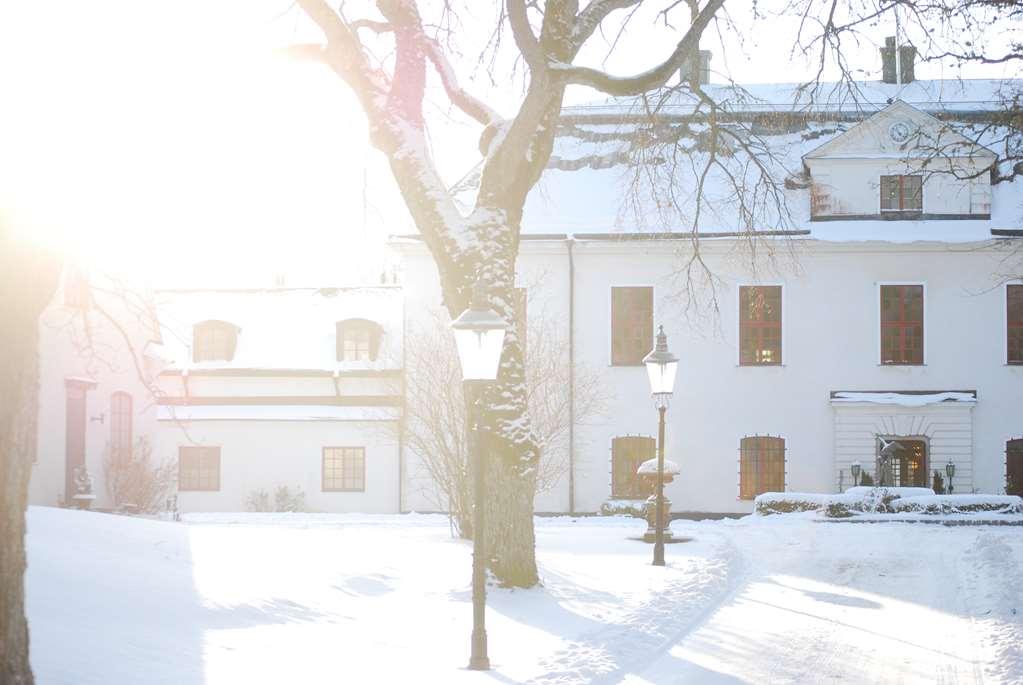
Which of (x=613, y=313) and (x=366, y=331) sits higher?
(x=613, y=313)

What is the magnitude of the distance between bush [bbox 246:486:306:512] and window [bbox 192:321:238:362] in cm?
457

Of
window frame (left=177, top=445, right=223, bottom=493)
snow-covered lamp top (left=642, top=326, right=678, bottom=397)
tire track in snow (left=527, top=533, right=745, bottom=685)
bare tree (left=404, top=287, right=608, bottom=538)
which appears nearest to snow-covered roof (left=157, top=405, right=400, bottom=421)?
window frame (left=177, top=445, right=223, bottom=493)

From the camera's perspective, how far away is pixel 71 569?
1156cm

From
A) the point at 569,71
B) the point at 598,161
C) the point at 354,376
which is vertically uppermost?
the point at 598,161

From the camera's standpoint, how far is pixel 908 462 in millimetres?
32500

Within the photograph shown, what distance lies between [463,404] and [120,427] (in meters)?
10.4

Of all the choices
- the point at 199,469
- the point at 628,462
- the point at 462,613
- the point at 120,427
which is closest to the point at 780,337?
the point at 628,462

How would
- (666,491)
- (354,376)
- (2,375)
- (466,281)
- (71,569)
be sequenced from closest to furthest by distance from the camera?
(2,375)
(71,569)
(466,281)
(666,491)
(354,376)

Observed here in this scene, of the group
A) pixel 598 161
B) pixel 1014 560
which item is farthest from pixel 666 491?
pixel 1014 560

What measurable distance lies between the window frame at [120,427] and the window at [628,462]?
11655 mm

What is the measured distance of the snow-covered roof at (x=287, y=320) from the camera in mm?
36562

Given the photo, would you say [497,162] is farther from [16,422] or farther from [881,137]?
[881,137]

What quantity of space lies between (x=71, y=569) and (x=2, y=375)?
5518 mm

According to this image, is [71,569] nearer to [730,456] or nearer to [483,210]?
[483,210]
